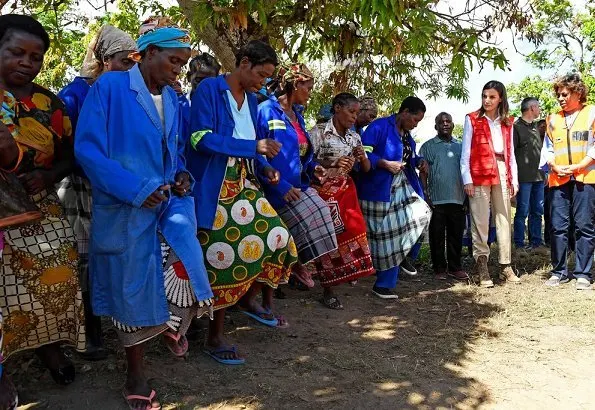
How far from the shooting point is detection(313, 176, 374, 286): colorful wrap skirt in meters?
4.85

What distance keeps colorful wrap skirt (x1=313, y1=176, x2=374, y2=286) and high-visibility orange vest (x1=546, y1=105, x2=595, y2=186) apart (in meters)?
2.33

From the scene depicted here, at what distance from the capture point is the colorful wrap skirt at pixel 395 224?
5277 mm

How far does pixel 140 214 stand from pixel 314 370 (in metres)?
1.47

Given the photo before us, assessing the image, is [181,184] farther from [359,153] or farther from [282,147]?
[359,153]

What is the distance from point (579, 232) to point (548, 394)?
292 centimetres

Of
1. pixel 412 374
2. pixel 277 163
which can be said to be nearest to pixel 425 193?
pixel 277 163

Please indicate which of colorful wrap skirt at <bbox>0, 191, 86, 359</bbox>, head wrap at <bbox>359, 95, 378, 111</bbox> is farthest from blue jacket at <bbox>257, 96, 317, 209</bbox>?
head wrap at <bbox>359, 95, 378, 111</bbox>

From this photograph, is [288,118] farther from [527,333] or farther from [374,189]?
[527,333]

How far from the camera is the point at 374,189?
5281mm

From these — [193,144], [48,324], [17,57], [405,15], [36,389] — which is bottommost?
[36,389]

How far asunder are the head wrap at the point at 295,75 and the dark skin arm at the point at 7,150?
237cm

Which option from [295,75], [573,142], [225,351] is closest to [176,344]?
[225,351]

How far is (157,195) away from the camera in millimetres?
2787

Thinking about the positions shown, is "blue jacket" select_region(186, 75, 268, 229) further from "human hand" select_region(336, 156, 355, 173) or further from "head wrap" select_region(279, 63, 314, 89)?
"human hand" select_region(336, 156, 355, 173)
